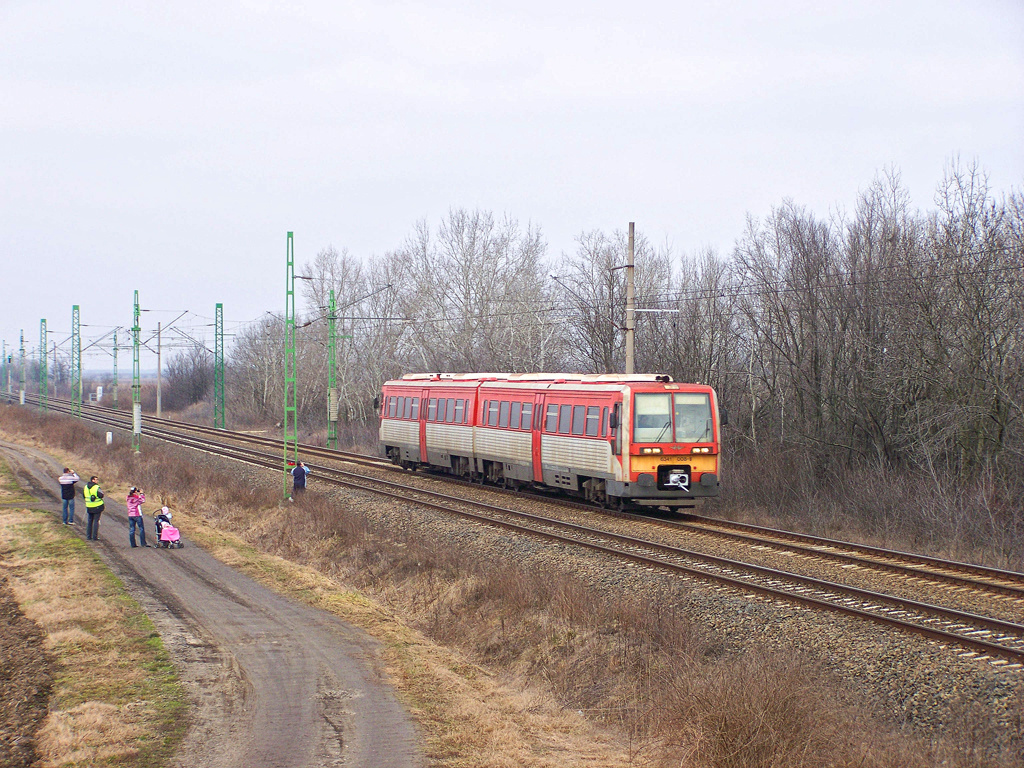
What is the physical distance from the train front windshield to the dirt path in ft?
29.3

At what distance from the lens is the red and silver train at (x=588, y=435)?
20.8 meters

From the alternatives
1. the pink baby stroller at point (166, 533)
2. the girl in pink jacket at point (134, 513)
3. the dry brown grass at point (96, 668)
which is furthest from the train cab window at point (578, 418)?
the dry brown grass at point (96, 668)

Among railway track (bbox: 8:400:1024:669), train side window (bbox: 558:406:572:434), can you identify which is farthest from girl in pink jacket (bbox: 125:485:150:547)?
train side window (bbox: 558:406:572:434)

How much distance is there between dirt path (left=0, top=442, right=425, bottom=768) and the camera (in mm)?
8648

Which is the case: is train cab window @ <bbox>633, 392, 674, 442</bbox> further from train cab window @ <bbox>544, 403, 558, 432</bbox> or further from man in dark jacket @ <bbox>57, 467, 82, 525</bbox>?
man in dark jacket @ <bbox>57, 467, 82, 525</bbox>

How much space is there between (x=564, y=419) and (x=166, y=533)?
9537mm

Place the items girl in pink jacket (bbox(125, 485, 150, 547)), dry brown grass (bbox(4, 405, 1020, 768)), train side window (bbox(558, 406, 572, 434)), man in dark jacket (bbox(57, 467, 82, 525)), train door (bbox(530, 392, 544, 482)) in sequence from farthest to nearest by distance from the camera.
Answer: train door (bbox(530, 392, 544, 482)) → man in dark jacket (bbox(57, 467, 82, 525)) → train side window (bbox(558, 406, 572, 434)) → girl in pink jacket (bbox(125, 485, 150, 547)) → dry brown grass (bbox(4, 405, 1020, 768))

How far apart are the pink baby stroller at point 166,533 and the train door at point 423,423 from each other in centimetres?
1138

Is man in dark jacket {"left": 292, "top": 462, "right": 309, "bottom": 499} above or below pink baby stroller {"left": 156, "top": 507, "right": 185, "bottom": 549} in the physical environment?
above

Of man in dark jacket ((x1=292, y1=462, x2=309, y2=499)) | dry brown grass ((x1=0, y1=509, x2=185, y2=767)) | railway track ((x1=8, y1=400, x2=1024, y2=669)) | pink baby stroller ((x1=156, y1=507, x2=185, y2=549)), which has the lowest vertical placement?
dry brown grass ((x1=0, y1=509, x2=185, y2=767))

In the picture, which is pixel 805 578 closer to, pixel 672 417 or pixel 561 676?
pixel 561 676

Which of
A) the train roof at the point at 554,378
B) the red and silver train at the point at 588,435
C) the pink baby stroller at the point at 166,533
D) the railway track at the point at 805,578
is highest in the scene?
the train roof at the point at 554,378

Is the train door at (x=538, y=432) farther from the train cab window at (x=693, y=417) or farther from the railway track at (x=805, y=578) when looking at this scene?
the train cab window at (x=693, y=417)

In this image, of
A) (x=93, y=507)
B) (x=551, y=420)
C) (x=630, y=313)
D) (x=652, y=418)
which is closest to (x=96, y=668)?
(x=93, y=507)
